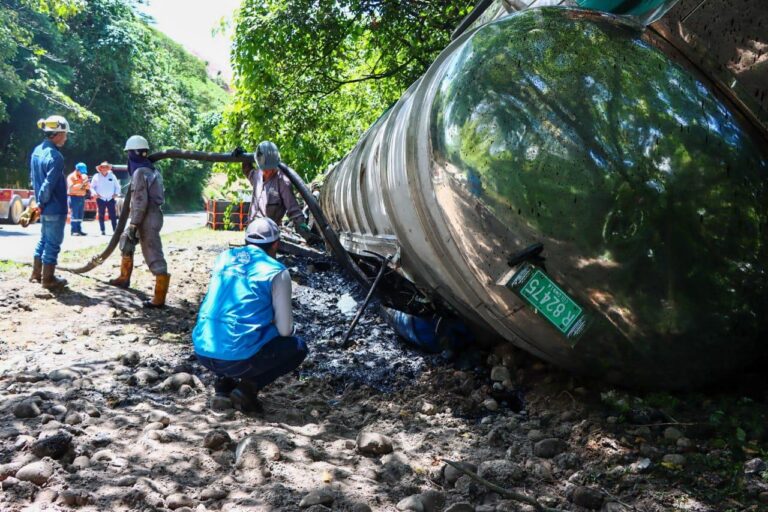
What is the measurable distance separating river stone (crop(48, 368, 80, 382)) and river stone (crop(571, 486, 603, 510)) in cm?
294

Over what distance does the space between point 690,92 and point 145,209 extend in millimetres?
5022

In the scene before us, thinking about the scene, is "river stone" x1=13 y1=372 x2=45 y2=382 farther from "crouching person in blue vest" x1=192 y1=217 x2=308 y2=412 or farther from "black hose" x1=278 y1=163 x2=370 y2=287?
"black hose" x1=278 y1=163 x2=370 y2=287

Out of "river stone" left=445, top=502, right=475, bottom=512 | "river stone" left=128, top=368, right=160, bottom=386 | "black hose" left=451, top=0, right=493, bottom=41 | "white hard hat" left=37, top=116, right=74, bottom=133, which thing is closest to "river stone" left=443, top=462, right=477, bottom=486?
"river stone" left=445, top=502, right=475, bottom=512

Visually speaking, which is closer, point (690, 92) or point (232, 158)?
point (690, 92)

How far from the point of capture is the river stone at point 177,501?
2616 millimetres

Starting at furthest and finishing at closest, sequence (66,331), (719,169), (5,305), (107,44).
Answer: (107,44), (5,305), (66,331), (719,169)

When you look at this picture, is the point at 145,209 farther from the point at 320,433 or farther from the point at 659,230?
the point at 659,230

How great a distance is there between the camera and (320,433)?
355cm

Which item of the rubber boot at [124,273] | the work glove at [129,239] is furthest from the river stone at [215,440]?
the rubber boot at [124,273]

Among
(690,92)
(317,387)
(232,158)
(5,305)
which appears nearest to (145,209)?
(232,158)

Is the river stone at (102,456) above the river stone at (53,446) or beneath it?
beneath

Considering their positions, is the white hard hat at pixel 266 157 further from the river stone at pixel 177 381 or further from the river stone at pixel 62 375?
the river stone at pixel 62 375

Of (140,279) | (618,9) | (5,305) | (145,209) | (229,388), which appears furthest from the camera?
(140,279)

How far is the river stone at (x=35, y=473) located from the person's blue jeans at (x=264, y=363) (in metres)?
1.16
